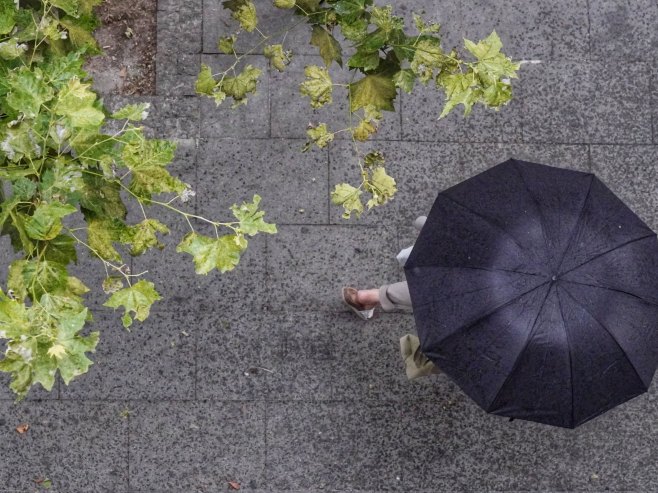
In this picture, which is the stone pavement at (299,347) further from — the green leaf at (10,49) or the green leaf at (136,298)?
the green leaf at (10,49)

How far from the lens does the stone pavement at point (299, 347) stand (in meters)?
4.54

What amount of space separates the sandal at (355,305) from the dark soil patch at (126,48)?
1717 mm

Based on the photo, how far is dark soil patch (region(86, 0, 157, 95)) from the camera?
478 cm

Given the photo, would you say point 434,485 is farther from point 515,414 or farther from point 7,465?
point 7,465

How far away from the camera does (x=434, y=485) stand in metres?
4.61

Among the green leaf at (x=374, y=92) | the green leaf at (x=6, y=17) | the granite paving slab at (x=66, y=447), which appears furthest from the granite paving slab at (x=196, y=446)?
the green leaf at (x=6, y=17)

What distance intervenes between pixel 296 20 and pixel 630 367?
2.82 metres

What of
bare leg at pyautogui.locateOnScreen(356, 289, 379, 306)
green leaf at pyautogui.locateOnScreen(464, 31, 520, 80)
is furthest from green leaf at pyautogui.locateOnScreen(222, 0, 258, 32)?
bare leg at pyautogui.locateOnScreen(356, 289, 379, 306)

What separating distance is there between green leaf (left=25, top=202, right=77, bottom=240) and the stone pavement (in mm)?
1894

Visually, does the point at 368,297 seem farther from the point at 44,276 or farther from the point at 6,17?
the point at 6,17

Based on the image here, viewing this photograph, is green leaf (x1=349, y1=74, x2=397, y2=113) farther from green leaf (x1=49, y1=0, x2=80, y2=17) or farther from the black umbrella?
green leaf (x1=49, y1=0, x2=80, y2=17)

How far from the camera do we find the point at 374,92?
3600 millimetres

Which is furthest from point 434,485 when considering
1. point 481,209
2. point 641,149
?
point 641,149

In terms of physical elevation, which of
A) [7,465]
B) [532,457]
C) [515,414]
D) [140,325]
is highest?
[515,414]
